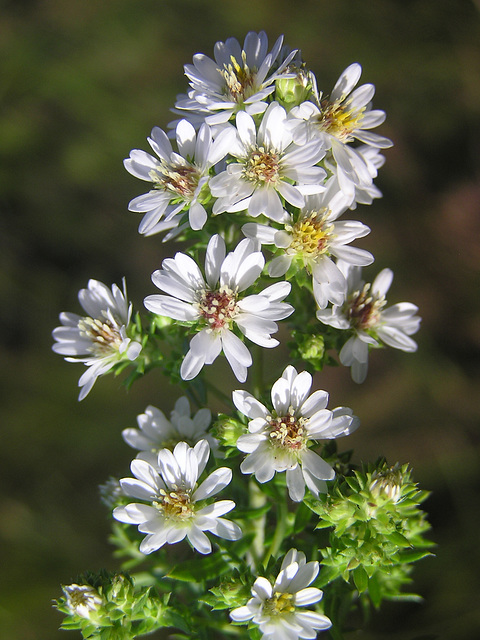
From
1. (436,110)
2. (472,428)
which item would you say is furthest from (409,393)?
(436,110)

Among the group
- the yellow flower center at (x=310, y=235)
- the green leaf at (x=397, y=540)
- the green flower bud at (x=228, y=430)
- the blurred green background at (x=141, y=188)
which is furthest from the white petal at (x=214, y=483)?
the blurred green background at (x=141, y=188)

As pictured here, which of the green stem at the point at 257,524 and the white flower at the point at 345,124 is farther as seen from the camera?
the green stem at the point at 257,524

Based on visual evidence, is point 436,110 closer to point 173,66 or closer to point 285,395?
point 173,66

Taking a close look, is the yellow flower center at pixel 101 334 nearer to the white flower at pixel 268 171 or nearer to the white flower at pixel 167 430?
the white flower at pixel 167 430

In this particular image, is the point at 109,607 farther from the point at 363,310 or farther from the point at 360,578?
the point at 363,310

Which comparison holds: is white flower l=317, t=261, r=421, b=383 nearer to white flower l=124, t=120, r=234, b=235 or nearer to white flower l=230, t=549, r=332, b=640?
white flower l=124, t=120, r=234, b=235

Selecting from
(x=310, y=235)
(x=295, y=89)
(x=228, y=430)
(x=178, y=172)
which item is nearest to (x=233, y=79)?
(x=295, y=89)
